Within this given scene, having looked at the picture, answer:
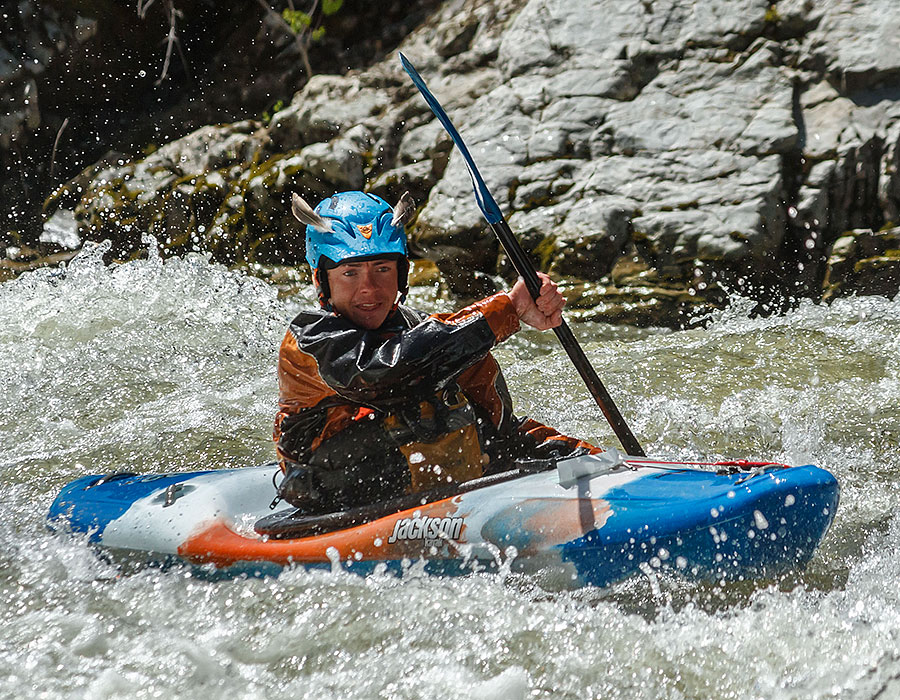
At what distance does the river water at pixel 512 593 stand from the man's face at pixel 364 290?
0.80m

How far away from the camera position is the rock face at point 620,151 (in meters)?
6.07

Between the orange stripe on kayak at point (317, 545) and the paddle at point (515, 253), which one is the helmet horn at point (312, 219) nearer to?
the paddle at point (515, 253)

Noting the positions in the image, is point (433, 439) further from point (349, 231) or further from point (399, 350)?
point (349, 231)

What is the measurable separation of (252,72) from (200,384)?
570cm

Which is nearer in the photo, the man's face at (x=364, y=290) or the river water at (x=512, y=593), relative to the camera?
the river water at (x=512, y=593)

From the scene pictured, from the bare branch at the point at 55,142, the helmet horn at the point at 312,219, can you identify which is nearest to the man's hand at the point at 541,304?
the helmet horn at the point at 312,219

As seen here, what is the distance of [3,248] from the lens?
32.5 feet

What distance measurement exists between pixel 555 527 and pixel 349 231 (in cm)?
109

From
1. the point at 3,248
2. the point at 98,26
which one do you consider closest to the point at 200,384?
the point at 3,248

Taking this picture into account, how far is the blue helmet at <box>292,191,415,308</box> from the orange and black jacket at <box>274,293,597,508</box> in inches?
7.0

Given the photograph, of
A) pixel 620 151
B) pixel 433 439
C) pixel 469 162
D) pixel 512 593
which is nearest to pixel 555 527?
pixel 512 593

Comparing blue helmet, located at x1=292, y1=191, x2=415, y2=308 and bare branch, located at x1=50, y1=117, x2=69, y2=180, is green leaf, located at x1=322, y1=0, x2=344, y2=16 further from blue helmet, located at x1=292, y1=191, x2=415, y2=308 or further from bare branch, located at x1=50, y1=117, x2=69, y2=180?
blue helmet, located at x1=292, y1=191, x2=415, y2=308

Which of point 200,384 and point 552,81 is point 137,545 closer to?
point 200,384

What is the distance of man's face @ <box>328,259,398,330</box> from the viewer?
2.82m
